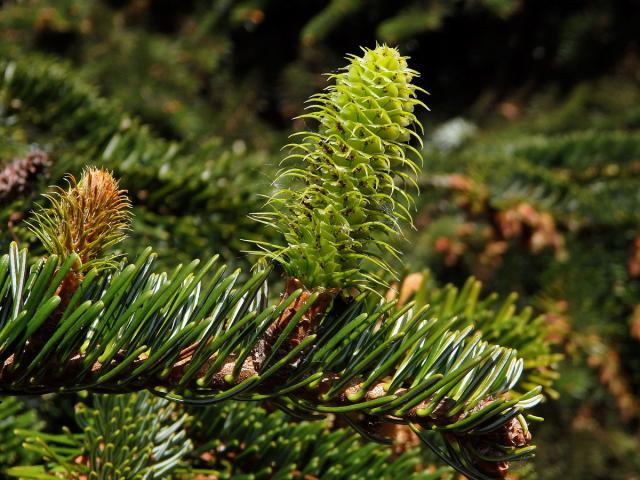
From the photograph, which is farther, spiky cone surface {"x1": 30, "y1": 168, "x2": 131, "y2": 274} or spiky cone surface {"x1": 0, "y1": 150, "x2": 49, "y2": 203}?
spiky cone surface {"x1": 0, "y1": 150, "x2": 49, "y2": 203}

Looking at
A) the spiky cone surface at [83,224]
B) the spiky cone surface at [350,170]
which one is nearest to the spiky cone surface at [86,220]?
the spiky cone surface at [83,224]

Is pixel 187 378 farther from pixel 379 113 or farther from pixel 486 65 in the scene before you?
pixel 486 65

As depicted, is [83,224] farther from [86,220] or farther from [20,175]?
[20,175]

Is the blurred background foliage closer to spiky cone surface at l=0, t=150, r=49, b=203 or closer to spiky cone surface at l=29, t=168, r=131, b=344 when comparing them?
spiky cone surface at l=0, t=150, r=49, b=203

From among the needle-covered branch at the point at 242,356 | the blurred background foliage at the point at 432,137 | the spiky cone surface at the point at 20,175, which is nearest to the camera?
the needle-covered branch at the point at 242,356

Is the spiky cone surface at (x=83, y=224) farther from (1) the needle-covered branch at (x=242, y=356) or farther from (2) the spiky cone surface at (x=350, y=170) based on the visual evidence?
(2) the spiky cone surface at (x=350, y=170)

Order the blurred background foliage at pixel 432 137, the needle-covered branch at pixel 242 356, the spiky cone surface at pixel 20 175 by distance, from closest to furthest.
A: the needle-covered branch at pixel 242 356
the spiky cone surface at pixel 20 175
the blurred background foliage at pixel 432 137

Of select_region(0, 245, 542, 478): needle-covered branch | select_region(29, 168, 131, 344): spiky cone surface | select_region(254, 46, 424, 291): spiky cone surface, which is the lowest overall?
select_region(0, 245, 542, 478): needle-covered branch

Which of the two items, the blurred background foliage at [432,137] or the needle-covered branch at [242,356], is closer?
the needle-covered branch at [242,356]

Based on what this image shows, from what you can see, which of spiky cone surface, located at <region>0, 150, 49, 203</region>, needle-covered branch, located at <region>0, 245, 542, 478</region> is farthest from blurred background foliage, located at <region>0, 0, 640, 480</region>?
needle-covered branch, located at <region>0, 245, 542, 478</region>

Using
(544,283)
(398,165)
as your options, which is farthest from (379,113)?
(544,283)
